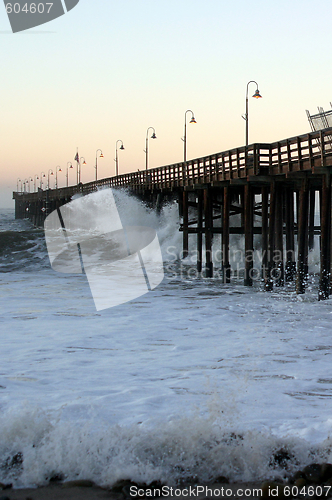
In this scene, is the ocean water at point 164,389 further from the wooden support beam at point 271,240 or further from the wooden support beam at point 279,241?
the wooden support beam at point 279,241

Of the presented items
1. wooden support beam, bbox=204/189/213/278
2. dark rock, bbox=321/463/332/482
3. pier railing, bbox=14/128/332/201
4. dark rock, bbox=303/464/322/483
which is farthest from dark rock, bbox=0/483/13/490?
wooden support beam, bbox=204/189/213/278

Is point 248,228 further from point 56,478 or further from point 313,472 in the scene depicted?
point 56,478

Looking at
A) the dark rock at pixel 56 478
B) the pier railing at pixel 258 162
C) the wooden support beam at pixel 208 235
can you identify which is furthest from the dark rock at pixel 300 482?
the wooden support beam at pixel 208 235

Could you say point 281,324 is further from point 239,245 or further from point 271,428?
point 239,245

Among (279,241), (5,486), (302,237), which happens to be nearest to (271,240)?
(279,241)

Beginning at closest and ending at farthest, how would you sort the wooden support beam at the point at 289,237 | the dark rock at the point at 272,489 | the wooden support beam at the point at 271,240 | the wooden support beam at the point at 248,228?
the dark rock at the point at 272,489
the wooden support beam at the point at 271,240
the wooden support beam at the point at 248,228
the wooden support beam at the point at 289,237

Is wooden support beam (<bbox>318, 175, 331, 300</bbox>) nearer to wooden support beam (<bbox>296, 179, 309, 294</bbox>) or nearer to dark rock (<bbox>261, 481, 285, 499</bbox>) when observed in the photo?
wooden support beam (<bbox>296, 179, 309, 294</bbox>)

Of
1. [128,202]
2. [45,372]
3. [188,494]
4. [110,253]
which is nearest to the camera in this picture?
[188,494]

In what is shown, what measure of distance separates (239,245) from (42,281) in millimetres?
12295

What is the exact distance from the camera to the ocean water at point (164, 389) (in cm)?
508

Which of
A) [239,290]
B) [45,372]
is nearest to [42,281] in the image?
[239,290]

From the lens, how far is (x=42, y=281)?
68.7 ft

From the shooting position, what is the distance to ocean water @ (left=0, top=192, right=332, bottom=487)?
508 centimetres

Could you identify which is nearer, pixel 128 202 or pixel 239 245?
pixel 239 245
